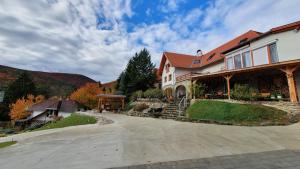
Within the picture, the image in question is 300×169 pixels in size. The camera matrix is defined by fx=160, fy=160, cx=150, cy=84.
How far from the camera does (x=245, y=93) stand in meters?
12.0

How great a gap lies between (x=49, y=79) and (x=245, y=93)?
79.5m

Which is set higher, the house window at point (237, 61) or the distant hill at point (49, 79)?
the distant hill at point (49, 79)

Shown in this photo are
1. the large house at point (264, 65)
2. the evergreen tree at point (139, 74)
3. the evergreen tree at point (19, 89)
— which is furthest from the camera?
the evergreen tree at point (19, 89)

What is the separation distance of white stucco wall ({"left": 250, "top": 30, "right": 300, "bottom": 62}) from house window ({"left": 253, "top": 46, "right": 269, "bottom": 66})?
0.94 metres

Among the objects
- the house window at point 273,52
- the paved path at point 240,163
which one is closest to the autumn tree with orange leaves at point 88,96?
the house window at point 273,52

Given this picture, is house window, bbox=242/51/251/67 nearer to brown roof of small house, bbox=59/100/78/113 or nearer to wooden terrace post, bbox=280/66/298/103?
wooden terrace post, bbox=280/66/298/103

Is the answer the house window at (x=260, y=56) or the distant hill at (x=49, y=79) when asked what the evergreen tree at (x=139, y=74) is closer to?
the house window at (x=260, y=56)

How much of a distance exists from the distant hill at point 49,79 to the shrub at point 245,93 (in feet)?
193

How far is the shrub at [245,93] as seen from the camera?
11674 millimetres

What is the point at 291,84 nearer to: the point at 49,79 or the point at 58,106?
the point at 58,106

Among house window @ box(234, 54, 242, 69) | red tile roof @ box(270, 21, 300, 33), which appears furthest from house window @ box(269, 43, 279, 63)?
house window @ box(234, 54, 242, 69)

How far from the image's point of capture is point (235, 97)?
42.2 feet

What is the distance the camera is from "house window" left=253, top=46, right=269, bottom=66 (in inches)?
535

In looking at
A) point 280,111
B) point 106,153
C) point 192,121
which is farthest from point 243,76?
point 106,153
